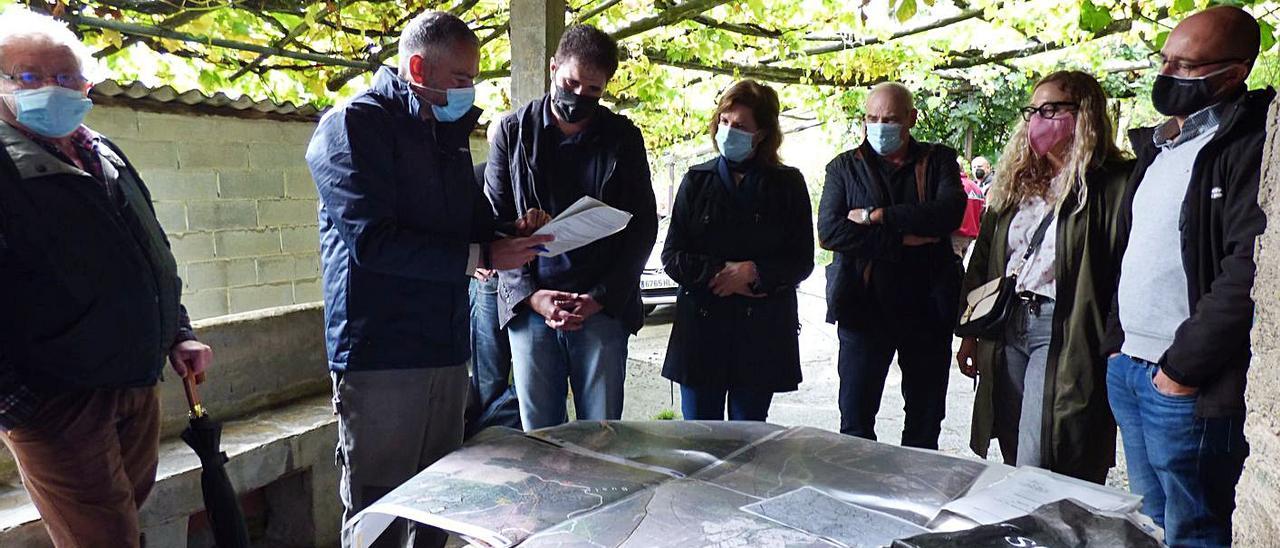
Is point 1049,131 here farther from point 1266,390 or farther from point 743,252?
point 1266,390

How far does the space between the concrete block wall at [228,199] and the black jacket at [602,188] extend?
89.3 inches

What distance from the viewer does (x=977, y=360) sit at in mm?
3039

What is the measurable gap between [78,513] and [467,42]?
5.27 ft

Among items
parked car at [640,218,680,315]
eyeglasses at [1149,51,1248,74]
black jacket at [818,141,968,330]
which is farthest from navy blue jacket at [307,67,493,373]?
parked car at [640,218,680,315]

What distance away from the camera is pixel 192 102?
4242 mm

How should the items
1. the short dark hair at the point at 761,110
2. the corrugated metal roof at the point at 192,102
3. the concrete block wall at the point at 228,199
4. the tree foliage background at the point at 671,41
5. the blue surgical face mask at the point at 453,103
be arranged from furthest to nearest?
1. the tree foliage background at the point at 671,41
2. the concrete block wall at the point at 228,199
3. the corrugated metal roof at the point at 192,102
4. the short dark hair at the point at 761,110
5. the blue surgical face mask at the point at 453,103

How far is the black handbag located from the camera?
9.14 feet

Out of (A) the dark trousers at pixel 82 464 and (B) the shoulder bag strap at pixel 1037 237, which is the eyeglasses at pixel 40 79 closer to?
(A) the dark trousers at pixel 82 464

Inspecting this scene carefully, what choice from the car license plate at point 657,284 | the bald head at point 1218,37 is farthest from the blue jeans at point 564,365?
the car license plate at point 657,284

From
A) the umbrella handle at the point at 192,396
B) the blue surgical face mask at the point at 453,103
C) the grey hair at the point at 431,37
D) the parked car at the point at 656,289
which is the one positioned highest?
the grey hair at the point at 431,37

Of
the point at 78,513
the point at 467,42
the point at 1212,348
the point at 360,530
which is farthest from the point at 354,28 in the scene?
the point at 1212,348

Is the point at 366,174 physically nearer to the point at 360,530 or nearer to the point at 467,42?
the point at 467,42

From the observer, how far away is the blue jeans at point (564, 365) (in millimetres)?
2922

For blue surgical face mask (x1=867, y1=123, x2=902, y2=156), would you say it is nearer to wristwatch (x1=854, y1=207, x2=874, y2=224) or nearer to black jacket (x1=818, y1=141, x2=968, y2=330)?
black jacket (x1=818, y1=141, x2=968, y2=330)
